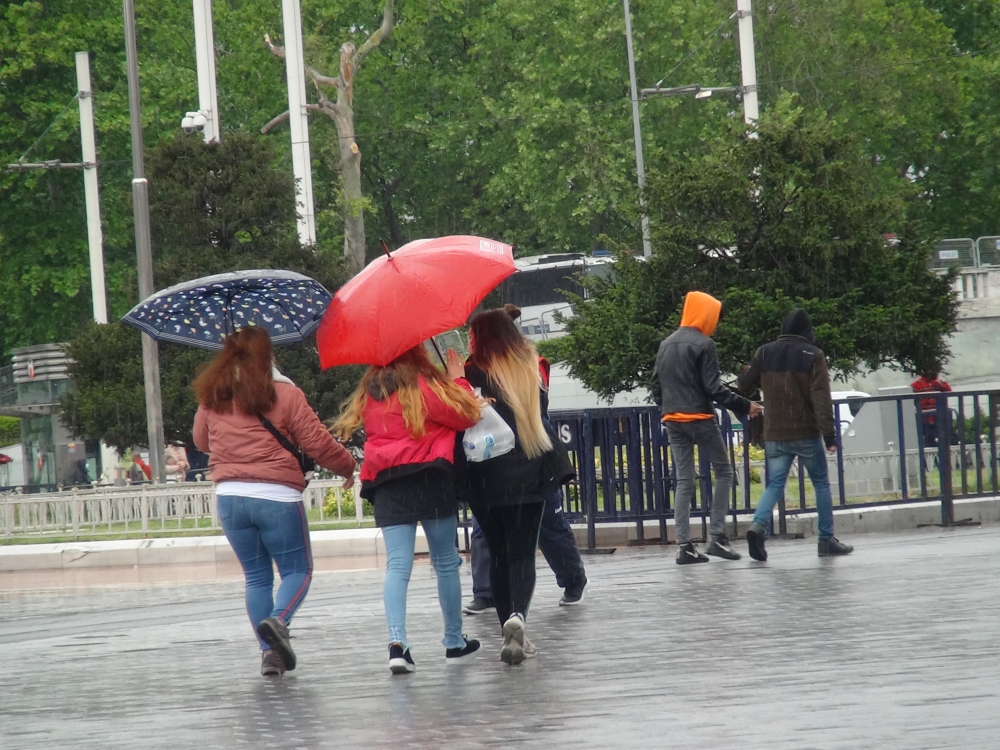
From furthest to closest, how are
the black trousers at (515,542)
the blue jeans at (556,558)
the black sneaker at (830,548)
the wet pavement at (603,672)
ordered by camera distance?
the black sneaker at (830,548), the blue jeans at (556,558), the black trousers at (515,542), the wet pavement at (603,672)

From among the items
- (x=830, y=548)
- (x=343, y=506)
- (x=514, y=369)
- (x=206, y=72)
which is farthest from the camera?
(x=206, y=72)

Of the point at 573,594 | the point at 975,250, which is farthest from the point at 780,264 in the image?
the point at 975,250

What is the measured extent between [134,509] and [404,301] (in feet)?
42.7

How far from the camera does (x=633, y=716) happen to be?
6.12m

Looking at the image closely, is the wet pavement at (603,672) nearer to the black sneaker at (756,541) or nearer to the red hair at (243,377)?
the black sneaker at (756,541)

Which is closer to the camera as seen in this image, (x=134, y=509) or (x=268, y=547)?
(x=268, y=547)

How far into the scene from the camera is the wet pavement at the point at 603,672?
591 cm

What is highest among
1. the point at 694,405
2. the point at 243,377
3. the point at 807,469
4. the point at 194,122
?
the point at 194,122

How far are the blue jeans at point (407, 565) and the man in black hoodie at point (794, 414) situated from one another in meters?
4.33

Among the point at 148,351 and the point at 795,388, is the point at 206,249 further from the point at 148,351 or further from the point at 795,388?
the point at 795,388

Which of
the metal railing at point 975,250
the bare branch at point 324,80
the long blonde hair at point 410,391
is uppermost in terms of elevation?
the bare branch at point 324,80

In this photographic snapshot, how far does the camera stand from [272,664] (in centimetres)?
775

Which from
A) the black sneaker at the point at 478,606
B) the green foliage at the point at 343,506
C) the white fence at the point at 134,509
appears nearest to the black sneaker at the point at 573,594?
the black sneaker at the point at 478,606

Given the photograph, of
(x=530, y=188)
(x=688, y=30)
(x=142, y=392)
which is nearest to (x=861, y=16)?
(x=688, y=30)
